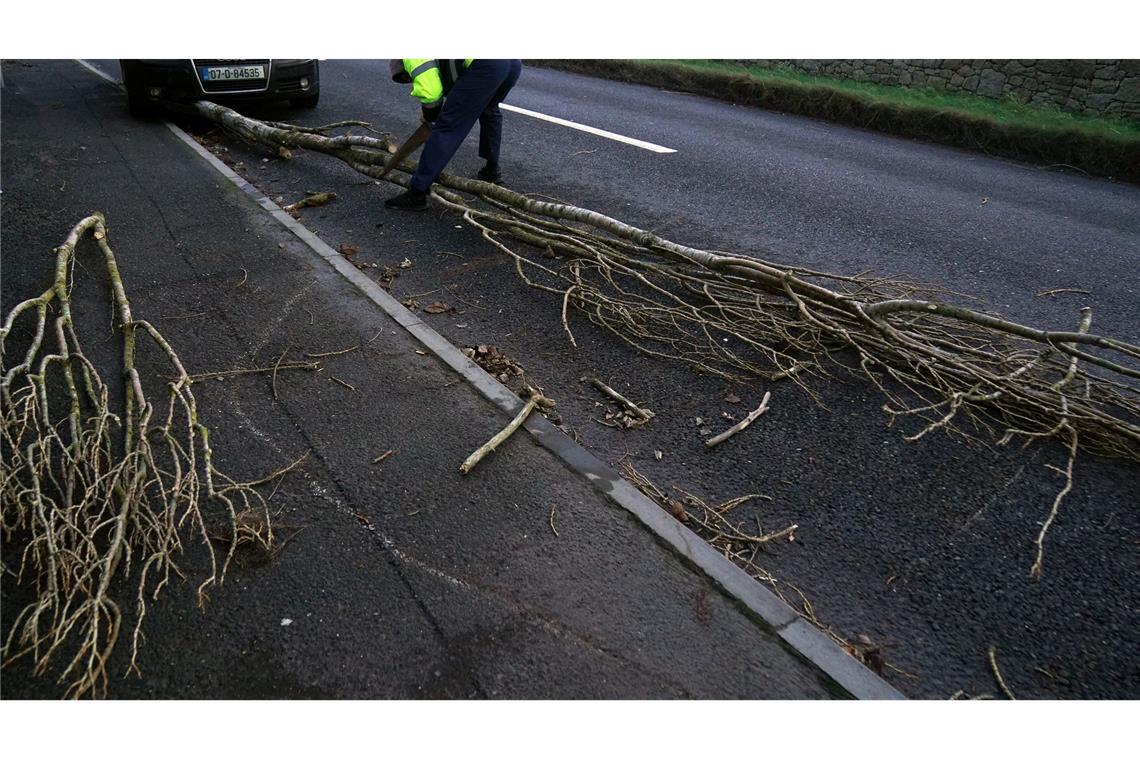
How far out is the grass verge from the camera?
346 inches

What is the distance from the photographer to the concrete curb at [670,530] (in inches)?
95.4

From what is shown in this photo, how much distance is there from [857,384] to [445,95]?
13.2 ft

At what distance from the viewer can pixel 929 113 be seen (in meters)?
10.0

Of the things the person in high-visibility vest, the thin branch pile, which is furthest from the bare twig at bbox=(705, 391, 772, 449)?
the person in high-visibility vest

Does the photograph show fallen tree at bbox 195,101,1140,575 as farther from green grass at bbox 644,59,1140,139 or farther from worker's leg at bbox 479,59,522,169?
green grass at bbox 644,59,1140,139

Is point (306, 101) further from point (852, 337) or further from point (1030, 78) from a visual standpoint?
point (1030, 78)

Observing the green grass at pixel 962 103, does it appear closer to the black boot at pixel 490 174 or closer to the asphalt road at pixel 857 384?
the asphalt road at pixel 857 384

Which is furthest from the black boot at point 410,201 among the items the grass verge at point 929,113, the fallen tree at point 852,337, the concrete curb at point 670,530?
the grass verge at point 929,113

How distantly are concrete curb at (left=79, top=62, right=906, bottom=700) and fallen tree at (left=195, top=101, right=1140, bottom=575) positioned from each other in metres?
0.76

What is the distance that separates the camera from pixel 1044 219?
6.85 metres

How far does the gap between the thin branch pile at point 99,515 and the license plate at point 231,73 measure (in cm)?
610

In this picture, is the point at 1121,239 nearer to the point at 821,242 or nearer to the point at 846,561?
the point at 821,242

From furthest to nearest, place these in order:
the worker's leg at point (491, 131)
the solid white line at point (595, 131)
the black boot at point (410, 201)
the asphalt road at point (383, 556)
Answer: the solid white line at point (595, 131)
the worker's leg at point (491, 131)
the black boot at point (410, 201)
the asphalt road at point (383, 556)

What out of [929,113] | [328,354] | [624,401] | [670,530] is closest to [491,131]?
[328,354]
